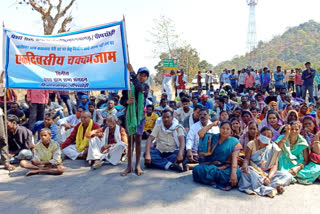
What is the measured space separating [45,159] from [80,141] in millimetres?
1002

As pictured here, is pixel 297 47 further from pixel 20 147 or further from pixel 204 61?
pixel 20 147

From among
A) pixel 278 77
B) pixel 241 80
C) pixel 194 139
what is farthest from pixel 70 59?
pixel 241 80

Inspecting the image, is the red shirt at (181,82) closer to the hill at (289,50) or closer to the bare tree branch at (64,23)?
the bare tree branch at (64,23)

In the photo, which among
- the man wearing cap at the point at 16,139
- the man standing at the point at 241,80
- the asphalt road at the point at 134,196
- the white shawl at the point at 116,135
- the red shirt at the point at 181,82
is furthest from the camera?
the man standing at the point at 241,80

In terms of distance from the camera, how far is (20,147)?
533cm

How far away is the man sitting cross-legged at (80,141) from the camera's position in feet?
18.5

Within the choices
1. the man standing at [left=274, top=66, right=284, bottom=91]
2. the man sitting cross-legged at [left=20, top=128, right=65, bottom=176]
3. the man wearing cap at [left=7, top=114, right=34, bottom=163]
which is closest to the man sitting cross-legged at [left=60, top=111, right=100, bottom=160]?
the man wearing cap at [left=7, top=114, right=34, bottom=163]

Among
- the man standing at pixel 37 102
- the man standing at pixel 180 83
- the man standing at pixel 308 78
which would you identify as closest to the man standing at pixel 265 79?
the man standing at pixel 308 78

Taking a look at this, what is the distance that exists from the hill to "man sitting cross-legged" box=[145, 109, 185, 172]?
159 feet

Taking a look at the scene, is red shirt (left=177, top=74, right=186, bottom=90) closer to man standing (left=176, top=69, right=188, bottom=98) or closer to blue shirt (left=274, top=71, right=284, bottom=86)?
man standing (left=176, top=69, right=188, bottom=98)

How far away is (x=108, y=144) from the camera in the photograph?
5.51 m

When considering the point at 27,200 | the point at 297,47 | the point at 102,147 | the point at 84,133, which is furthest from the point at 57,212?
the point at 297,47

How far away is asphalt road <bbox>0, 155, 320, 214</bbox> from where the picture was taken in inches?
→ 137

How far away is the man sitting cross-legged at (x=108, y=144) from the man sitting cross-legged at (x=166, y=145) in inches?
24.0
